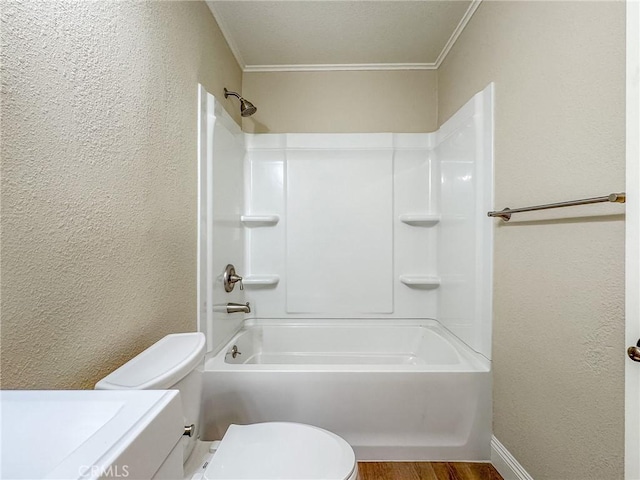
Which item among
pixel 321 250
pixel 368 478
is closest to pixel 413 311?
pixel 321 250

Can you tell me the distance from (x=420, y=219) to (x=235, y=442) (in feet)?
5.90

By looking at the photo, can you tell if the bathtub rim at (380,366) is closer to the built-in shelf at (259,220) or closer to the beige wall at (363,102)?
the built-in shelf at (259,220)

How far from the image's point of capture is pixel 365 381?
1.59 metres

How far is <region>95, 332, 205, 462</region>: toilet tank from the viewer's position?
85 centimetres

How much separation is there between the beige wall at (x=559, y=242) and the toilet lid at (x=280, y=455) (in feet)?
2.51

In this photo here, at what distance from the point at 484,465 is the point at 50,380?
6.04 ft

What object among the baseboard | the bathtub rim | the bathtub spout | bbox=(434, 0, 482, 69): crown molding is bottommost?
the baseboard

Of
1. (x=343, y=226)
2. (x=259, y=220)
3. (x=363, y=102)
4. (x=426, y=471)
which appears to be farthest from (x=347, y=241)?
(x=426, y=471)

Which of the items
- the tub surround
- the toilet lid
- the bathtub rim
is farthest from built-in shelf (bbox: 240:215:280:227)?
the toilet lid

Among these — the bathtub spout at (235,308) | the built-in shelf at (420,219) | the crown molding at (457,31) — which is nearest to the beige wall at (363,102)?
the crown molding at (457,31)

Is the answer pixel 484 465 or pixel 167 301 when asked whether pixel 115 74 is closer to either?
pixel 167 301

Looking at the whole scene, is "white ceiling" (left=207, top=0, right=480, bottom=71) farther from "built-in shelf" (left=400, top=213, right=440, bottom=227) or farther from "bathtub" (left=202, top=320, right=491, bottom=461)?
"bathtub" (left=202, top=320, right=491, bottom=461)

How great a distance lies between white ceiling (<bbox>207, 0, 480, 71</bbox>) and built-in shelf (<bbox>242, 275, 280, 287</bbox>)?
5.23 ft

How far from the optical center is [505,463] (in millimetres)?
1473
